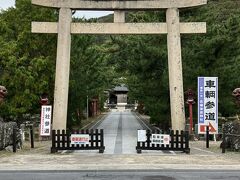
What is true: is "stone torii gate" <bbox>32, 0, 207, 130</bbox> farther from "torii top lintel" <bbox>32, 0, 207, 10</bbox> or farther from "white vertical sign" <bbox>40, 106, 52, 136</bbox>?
"white vertical sign" <bbox>40, 106, 52, 136</bbox>

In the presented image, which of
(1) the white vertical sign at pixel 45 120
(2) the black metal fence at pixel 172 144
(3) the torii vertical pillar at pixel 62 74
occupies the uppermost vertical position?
(3) the torii vertical pillar at pixel 62 74

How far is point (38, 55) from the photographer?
26812 mm

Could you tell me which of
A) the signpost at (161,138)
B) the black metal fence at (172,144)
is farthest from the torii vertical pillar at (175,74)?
the signpost at (161,138)

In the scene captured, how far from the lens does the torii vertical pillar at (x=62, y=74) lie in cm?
2141

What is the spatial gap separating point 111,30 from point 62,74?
10.8 feet

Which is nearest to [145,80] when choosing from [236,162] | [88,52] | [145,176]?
[88,52]

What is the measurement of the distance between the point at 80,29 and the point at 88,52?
12.1 metres

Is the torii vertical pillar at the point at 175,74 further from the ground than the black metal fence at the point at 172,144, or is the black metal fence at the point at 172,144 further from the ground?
the torii vertical pillar at the point at 175,74

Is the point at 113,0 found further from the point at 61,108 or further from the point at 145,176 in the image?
the point at 145,176

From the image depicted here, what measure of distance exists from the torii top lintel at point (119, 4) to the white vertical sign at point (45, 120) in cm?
532

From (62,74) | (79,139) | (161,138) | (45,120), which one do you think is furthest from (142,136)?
(45,120)

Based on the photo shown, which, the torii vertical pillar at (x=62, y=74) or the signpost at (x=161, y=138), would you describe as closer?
the signpost at (x=161, y=138)

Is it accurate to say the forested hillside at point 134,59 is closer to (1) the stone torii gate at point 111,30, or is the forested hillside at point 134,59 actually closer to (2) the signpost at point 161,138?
(1) the stone torii gate at point 111,30

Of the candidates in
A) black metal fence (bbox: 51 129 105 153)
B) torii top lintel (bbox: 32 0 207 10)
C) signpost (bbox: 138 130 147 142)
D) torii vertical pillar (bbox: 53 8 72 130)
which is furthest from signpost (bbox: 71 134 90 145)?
torii top lintel (bbox: 32 0 207 10)
